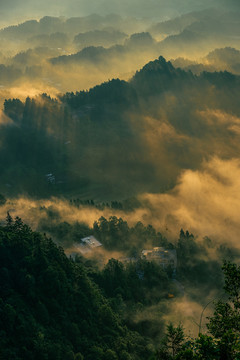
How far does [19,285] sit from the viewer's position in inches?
5920

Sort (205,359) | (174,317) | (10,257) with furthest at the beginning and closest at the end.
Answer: (174,317) < (10,257) < (205,359)

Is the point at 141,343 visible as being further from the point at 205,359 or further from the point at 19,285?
the point at 205,359

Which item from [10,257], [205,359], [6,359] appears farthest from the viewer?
[10,257]

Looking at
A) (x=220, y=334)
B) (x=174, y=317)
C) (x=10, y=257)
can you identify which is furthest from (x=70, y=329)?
(x=220, y=334)

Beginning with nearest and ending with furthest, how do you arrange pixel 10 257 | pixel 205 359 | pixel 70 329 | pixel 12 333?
pixel 205 359 < pixel 12 333 < pixel 70 329 < pixel 10 257

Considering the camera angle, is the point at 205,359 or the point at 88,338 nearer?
the point at 205,359

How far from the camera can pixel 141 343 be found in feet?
533

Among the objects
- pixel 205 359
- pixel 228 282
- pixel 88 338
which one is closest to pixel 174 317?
pixel 88 338

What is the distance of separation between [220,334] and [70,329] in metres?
81.6

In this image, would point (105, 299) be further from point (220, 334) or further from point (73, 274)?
point (220, 334)

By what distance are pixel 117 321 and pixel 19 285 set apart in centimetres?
3799

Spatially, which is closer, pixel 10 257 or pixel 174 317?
pixel 10 257

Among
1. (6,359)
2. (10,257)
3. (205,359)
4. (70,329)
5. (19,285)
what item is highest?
(10,257)

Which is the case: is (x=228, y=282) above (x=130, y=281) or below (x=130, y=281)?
below
